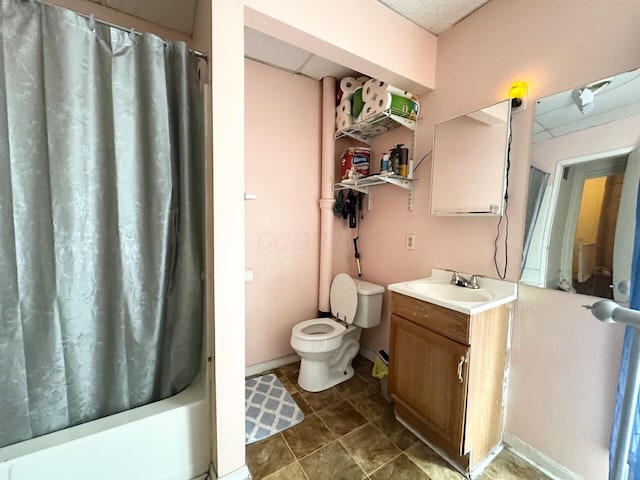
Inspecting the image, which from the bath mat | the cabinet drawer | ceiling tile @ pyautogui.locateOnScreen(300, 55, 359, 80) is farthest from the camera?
ceiling tile @ pyautogui.locateOnScreen(300, 55, 359, 80)

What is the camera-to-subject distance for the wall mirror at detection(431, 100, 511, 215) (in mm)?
1379

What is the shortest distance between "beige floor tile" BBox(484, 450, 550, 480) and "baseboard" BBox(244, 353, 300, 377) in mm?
1428

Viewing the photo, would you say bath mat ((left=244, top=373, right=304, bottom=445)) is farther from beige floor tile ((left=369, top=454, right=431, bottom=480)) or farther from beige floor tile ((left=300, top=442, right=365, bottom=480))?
beige floor tile ((left=369, top=454, right=431, bottom=480))

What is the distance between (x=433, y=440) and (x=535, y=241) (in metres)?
1.17

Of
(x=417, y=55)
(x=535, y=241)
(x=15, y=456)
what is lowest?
(x=15, y=456)

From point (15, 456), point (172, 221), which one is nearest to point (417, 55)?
point (172, 221)

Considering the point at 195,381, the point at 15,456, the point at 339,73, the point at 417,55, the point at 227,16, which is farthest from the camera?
the point at 339,73

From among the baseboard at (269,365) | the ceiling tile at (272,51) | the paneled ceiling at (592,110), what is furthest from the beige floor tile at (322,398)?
the ceiling tile at (272,51)

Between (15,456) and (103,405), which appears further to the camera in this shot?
(103,405)

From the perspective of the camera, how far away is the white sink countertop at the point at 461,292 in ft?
4.06

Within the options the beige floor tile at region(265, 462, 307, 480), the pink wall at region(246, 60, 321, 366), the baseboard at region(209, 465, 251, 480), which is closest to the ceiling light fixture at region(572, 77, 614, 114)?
the pink wall at region(246, 60, 321, 366)

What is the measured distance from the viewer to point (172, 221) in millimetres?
1206

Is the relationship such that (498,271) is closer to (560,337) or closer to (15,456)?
(560,337)

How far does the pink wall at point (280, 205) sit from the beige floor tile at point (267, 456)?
2.28ft
